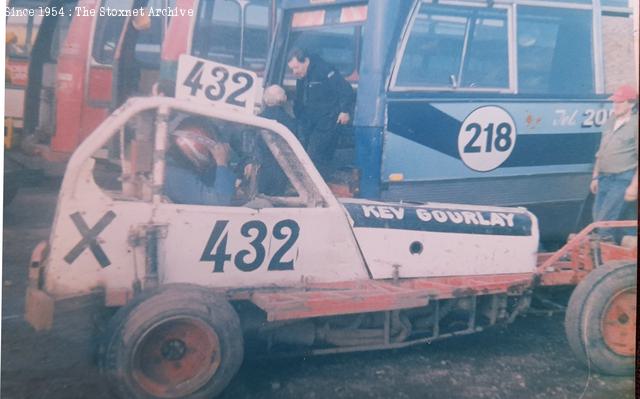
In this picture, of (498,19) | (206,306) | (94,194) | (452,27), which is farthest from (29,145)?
(498,19)

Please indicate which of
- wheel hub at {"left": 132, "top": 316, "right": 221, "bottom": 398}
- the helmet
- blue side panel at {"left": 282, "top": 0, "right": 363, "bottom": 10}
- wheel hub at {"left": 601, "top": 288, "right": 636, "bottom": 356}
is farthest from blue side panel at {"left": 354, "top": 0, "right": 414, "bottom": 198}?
wheel hub at {"left": 601, "top": 288, "right": 636, "bottom": 356}

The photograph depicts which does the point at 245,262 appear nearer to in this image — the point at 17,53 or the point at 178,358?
the point at 178,358

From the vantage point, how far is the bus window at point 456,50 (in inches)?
159

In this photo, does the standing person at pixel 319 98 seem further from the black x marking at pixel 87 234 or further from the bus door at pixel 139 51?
the black x marking at pixel 87 234

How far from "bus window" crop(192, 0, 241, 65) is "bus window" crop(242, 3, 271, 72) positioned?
0.08 m

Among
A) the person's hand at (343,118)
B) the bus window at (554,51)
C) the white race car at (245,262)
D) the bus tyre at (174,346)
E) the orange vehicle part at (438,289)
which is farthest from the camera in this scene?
the bus window at (554,51)

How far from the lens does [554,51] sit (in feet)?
15.3

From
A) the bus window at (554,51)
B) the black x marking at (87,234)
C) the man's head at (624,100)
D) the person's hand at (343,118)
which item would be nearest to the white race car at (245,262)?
the black x marking at (87,234)

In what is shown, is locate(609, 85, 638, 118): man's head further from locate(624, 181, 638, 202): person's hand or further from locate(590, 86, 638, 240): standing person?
locate(624, 181, 638, 202): person's hand

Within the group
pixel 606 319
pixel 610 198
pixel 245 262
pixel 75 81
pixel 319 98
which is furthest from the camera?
pixel 75 81

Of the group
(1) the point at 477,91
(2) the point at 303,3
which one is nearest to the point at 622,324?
(1) the point at 477,91

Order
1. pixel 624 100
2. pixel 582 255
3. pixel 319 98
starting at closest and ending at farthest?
pixel 582 255 → pixel 624 100 → pixel 319 98

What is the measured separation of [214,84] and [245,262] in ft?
3.54

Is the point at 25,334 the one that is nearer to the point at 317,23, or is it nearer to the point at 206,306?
the point at 206,306
